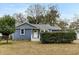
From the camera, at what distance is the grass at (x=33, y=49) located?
160500 mm

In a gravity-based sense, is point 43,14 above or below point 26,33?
above

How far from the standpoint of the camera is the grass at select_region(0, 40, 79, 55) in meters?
160

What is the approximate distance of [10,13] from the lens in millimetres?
160625

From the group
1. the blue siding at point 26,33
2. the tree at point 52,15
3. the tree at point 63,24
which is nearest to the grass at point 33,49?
the blue siding at point 26,33

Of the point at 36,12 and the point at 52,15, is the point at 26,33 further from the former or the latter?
the point at 52,15

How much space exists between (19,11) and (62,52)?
1.25 meters

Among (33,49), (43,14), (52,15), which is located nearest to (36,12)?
(43,14)

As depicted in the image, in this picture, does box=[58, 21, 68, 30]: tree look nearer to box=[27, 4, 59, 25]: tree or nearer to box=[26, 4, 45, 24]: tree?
box=[27, 4, 59, 25]: tree

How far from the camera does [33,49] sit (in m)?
160

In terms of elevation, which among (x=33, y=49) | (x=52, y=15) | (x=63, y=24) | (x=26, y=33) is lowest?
(x=33, y=49)

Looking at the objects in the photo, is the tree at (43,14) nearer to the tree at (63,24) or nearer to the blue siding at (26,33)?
the tree at (63,24)

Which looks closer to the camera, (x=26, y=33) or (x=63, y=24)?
(x=63, y=24)
